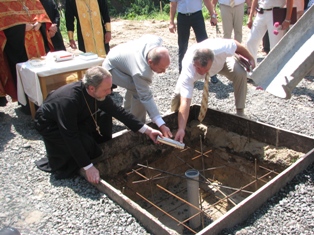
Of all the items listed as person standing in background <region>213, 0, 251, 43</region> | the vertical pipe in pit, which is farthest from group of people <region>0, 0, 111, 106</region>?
the vertical pipe in pit

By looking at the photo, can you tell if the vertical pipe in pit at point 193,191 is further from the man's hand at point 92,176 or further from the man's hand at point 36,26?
the man's hand at point 36,26

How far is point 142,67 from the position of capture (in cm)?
425

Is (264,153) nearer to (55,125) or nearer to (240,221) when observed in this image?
(240,221)

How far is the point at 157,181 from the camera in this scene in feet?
16.9

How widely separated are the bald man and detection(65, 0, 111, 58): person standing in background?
6.18 feet

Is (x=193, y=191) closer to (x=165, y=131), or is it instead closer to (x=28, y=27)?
(x=165, y=131)

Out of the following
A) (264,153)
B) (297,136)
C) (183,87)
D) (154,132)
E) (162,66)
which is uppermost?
(162,66)

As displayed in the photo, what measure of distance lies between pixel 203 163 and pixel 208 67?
5.16 feet

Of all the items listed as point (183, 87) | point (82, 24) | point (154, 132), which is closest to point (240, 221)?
point (154, 132)

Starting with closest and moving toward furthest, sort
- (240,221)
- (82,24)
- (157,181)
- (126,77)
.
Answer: (240,221) < (126,77) < (157,181) < (82,24)

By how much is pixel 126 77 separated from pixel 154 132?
94 cm

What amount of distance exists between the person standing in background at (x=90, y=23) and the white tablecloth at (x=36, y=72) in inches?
43.4

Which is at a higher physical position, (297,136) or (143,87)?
(143,87)

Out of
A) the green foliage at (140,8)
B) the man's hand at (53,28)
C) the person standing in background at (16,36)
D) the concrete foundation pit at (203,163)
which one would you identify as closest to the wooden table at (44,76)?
the person standing in background at (16,36)
